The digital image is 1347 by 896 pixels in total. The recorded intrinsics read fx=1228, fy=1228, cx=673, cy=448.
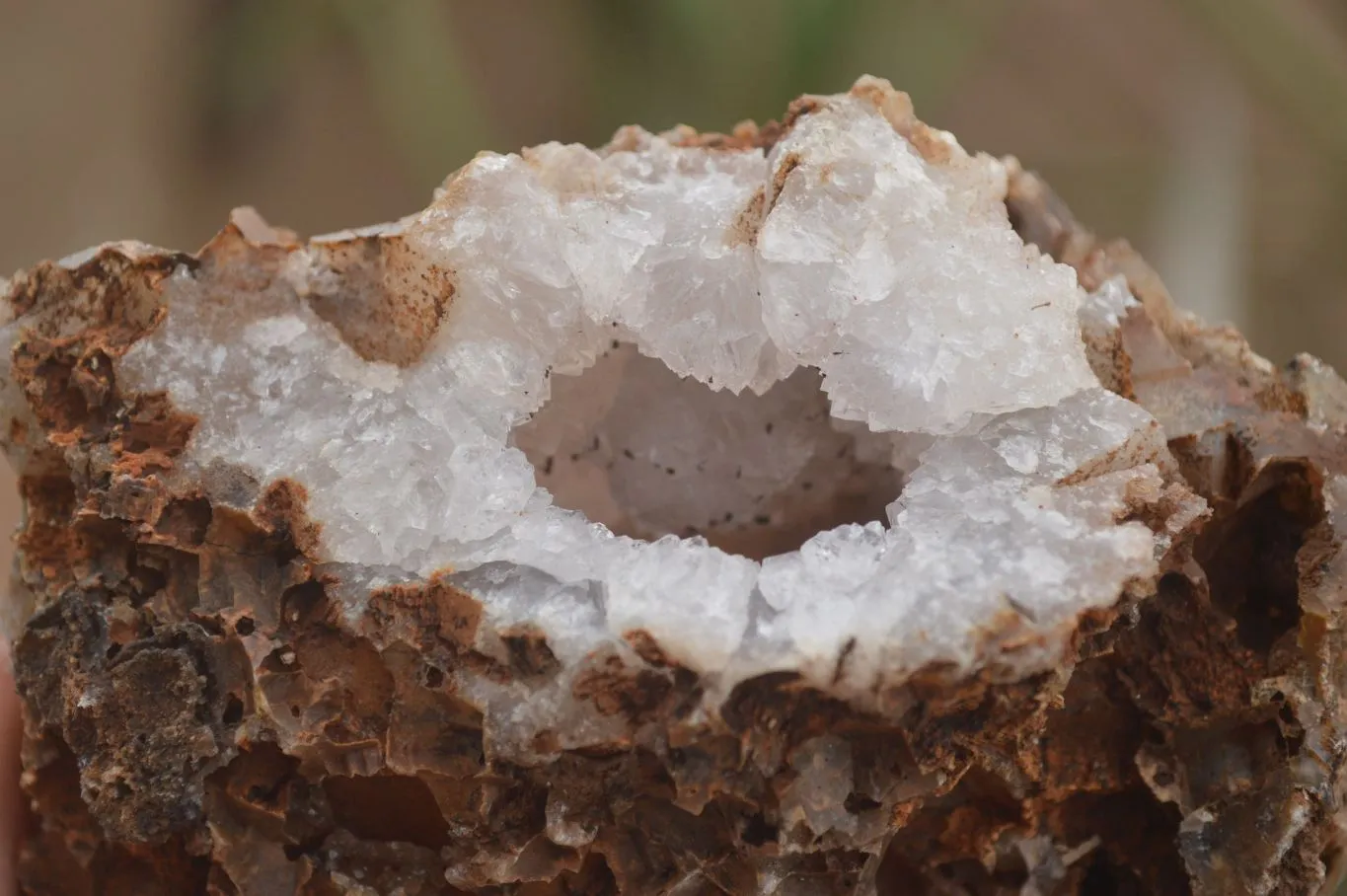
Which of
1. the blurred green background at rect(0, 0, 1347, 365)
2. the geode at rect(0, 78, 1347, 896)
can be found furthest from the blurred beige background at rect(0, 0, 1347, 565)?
the geode at rect(0, 78, 1347, 896)

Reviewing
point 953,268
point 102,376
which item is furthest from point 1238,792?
point 102,376

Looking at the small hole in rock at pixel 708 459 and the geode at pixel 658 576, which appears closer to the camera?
the geode at pixel 658 576

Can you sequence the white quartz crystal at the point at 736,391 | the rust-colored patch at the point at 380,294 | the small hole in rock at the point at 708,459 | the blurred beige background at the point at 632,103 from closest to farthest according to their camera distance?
the white quartz crystal at the point at 736,391 < the rust-colored patch at the point at 380,294 < the small hole in rock at the point at 708,459 < the blurred beige background at the point at 632,103

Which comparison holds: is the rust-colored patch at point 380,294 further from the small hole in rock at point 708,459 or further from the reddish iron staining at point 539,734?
the small hole in rock at point 708,459

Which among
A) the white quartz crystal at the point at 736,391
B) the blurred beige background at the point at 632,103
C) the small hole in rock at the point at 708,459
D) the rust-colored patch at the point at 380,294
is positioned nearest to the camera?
the white quartz crystal at the point at 736,391

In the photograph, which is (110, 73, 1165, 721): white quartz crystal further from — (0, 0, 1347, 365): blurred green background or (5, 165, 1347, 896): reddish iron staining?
(0, 0, 1347, 365): blurred green background

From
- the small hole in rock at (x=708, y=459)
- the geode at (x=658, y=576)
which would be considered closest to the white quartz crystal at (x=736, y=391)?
the geode at (x=658, y=576)

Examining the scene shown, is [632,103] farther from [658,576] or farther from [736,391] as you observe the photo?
[658,576]
